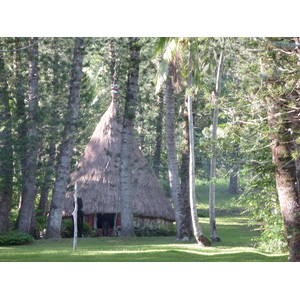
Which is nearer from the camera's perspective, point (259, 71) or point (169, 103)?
point (259, 71)

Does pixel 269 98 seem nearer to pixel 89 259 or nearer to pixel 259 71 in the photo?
pixel 259 71

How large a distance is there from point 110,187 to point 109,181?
0.27m

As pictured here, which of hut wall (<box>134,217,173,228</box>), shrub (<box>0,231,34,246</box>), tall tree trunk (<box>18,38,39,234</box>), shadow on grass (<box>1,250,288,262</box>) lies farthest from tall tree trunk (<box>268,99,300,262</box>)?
hut wall (<box>134,217,173,228</box>)

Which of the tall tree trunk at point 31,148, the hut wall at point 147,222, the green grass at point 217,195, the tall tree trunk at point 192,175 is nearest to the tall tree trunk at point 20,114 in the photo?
the tall tree trunk at point 31,148

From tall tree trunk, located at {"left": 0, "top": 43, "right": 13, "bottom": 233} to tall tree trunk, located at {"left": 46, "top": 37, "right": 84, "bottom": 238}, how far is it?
1367 millimetres

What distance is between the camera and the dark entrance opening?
21.7 meters

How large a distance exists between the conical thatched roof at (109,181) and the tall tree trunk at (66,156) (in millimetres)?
2783

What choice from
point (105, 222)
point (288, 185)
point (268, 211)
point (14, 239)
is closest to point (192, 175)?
point (268, 211)

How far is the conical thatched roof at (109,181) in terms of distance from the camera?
71.1ft

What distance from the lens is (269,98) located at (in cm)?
991

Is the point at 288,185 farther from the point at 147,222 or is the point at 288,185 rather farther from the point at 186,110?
the point at 147,222

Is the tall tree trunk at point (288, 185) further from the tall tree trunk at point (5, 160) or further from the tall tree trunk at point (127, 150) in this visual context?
the tall tree trunk at point (5, 160)
